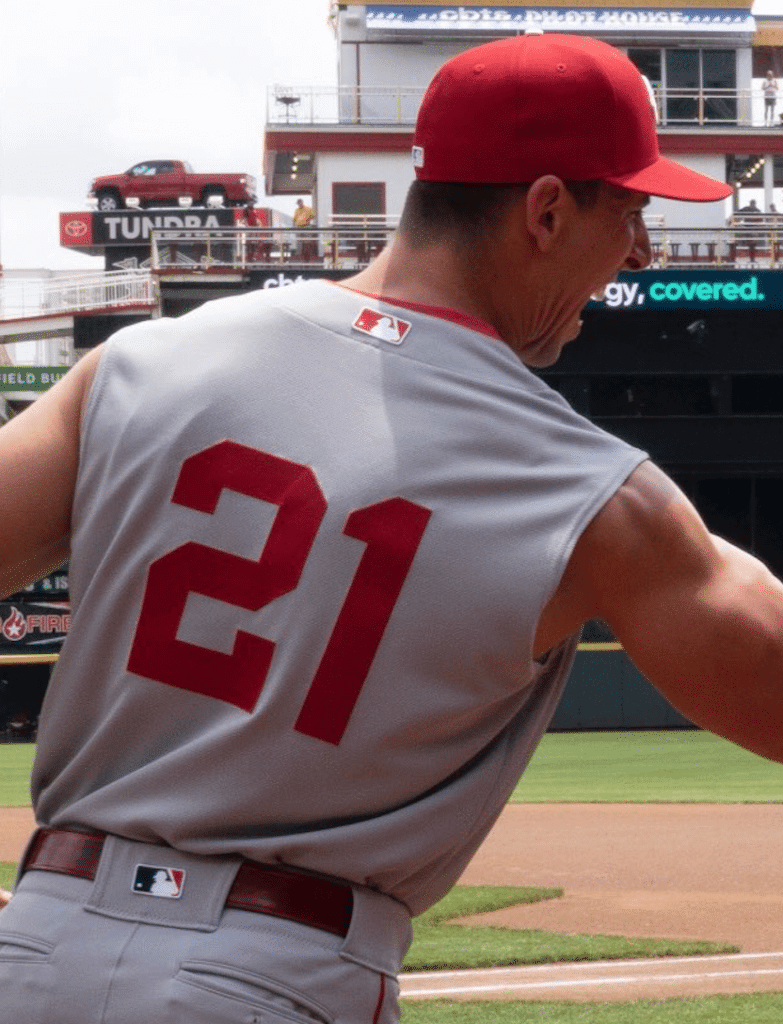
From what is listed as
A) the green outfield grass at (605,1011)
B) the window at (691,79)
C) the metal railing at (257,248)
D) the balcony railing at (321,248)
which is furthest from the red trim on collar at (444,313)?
the window at (691,79)

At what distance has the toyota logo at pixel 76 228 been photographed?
49009 millimetres

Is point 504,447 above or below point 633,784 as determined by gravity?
above

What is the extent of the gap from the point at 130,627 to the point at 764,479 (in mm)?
30063

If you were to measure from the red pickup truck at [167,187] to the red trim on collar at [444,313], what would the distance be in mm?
47279

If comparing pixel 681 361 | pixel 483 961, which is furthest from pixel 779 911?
pixel 681 361

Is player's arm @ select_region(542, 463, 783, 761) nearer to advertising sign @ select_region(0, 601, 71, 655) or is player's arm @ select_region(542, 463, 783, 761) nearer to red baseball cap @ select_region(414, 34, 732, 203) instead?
red baseball cap @ select_region(414, 34, 732, 203)

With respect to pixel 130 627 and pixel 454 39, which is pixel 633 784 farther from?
pixel 454 39

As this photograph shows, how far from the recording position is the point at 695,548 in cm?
173

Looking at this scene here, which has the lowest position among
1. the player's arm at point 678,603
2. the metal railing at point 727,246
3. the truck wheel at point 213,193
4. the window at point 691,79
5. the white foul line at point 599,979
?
the white foul line at point 599,979

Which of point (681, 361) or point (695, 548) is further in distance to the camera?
point (681, 361)

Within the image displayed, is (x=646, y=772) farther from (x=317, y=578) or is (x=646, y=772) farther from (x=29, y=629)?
(x=317, y=578)

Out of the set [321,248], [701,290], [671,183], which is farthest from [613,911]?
[321,248]

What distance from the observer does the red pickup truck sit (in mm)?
48375

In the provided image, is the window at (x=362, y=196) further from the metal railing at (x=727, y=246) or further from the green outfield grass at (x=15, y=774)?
the green outfield grass at (x=15, y=774)
